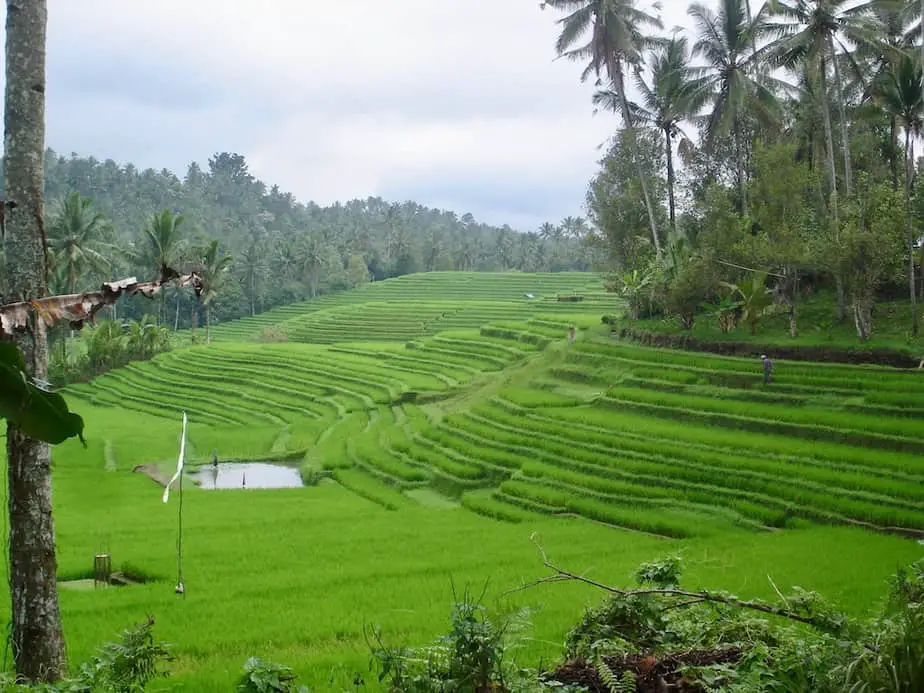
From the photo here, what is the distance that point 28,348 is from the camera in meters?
5.33

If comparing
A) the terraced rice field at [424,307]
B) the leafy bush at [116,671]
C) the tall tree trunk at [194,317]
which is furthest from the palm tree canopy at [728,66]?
the tall tree trunk at [194,317]

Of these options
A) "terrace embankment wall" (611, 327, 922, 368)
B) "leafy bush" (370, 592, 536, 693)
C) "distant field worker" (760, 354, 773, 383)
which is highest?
"leafy bush" (370, 592, 536, 693)

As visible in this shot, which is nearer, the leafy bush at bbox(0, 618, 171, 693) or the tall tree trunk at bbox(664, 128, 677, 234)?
the leafy bush at bbox(0, 618, 171, 693)

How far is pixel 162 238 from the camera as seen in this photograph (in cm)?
4503

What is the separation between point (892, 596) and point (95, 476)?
2186 cm

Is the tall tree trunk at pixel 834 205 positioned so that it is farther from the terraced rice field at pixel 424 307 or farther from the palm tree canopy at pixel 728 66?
the terraced rice field at pixel 424 307

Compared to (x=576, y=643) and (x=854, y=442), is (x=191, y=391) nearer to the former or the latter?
(x=854, y=442)

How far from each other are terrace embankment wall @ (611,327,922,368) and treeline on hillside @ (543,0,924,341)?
0.94 metres

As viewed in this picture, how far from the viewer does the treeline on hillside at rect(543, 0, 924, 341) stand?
72.8 ft

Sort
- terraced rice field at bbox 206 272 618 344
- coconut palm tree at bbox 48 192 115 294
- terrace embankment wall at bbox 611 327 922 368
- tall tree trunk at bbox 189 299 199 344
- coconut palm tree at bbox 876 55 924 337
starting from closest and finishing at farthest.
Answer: terrace embankment wall at bbox 611 327 922 368
coconut palm tree at bbox 876 55 924 337
coconut palm tree at bbox 48 192 115 294
tall tree trunk at bbox 189 299 199 344
terraced rice field at bbox 206 272 618 344

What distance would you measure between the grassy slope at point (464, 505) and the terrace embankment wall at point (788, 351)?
1166mm

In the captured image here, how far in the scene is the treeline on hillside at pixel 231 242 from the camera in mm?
47031

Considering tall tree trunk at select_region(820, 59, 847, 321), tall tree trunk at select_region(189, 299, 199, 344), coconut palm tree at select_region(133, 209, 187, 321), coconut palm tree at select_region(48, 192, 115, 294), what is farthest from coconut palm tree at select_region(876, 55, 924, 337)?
tall tree trunk at select_region(189, 299, 199, 344)

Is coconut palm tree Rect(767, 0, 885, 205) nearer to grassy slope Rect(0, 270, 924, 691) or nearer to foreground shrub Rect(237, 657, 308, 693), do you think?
grassy slope Rect(0, 270, 924, 691)
